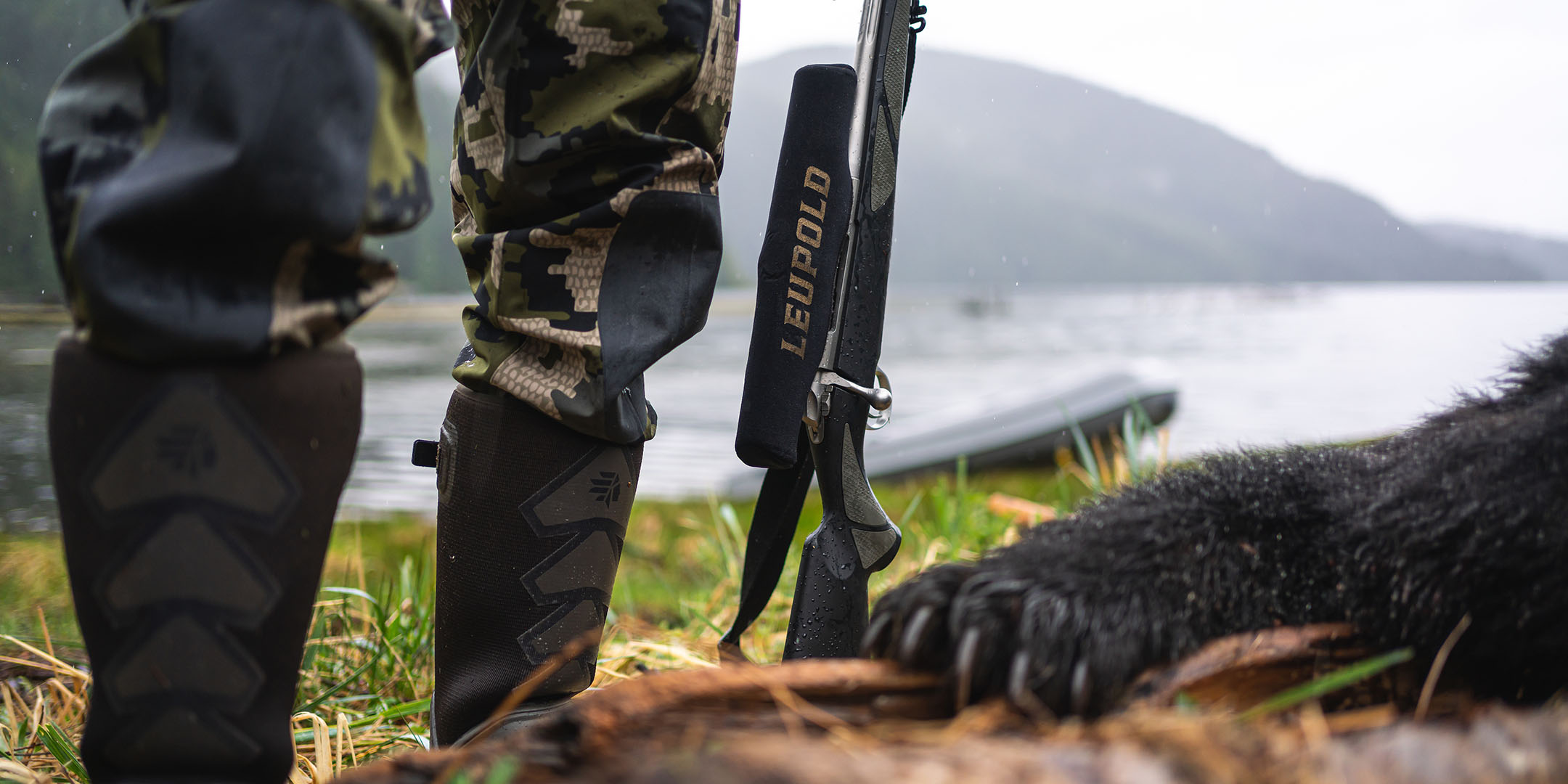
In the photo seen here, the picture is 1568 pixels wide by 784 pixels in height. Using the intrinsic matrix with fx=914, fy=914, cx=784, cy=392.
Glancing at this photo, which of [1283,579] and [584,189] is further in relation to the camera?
[584,189]

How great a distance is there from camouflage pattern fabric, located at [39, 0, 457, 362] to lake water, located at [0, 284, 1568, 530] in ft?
2.22

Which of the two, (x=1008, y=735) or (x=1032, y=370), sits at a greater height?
(x=1008, y=735)

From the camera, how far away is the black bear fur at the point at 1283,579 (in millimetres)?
663

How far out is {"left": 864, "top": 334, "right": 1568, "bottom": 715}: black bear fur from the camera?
663 mm

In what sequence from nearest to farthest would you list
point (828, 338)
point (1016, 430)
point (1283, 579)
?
1. point (1283, 579)
2. point (828, 338)
3. point (1016, 430)

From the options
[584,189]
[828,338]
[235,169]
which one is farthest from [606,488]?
[235,169]

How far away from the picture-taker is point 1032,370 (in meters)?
17.0

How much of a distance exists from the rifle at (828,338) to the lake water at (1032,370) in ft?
1.93

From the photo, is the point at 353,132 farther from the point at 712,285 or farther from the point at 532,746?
the point at 712,285

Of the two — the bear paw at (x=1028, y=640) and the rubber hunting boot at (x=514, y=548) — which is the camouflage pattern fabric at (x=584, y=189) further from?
the bear paw at (x=1028, y=640)

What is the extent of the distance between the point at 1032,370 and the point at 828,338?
16.1 m

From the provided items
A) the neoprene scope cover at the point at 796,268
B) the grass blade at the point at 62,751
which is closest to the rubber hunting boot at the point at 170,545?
the grass blade at the point at 62,751

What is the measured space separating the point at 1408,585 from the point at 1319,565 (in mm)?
66

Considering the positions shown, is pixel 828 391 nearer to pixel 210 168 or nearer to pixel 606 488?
pixel 606 488
